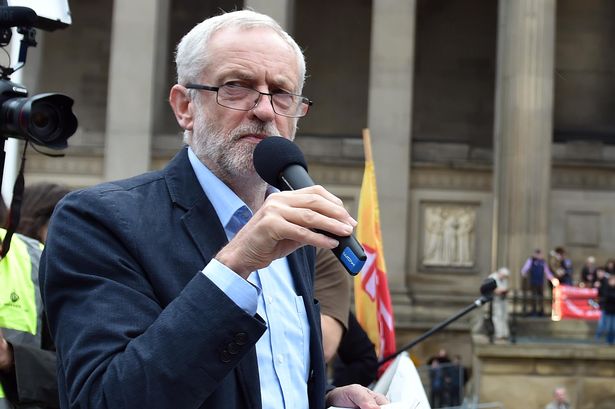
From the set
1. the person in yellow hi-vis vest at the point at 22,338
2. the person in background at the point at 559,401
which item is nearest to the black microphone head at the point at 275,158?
the person in yellow hi-vis vest at the point at 22,338

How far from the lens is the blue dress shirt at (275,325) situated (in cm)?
260

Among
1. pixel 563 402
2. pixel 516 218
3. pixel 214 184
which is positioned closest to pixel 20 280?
pixel 214 184

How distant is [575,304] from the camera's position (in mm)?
22172

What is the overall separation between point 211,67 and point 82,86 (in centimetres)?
3030

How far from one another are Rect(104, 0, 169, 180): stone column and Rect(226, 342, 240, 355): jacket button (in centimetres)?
2565

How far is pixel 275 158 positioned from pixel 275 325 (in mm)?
488

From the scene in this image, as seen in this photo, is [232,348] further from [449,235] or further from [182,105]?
[449,235]

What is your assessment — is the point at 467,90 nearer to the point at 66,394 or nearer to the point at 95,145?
the point at 95,145

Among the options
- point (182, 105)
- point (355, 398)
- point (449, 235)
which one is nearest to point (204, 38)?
point (182, 105)

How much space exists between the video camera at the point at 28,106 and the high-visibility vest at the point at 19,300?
82 cm

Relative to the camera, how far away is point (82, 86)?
3192 cm

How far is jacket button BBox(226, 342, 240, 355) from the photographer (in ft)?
7.14

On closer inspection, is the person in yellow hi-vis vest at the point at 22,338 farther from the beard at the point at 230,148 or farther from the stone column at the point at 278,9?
the stone column at the point at 278,9

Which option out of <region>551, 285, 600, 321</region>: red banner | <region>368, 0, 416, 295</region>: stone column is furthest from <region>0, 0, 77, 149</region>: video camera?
<region>368, 0, 416, 295</region>: stone column
